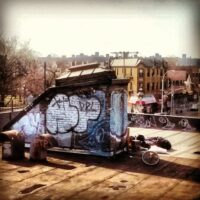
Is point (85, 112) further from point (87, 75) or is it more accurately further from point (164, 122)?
point (164, 122)

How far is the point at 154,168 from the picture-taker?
36.1 ft

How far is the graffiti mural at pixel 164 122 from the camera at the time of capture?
18094 mm

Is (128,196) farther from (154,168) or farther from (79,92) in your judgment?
(79,92)

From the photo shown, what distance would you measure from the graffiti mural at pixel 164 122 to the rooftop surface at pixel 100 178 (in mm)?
5242

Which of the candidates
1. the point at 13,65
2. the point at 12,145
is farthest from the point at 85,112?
the point at 13,65

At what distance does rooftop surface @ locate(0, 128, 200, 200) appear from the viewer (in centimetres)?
867

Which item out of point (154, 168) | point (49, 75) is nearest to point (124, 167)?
point (154, 168)

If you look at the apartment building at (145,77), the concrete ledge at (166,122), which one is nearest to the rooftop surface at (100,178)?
the concrete ledge at (166,122)

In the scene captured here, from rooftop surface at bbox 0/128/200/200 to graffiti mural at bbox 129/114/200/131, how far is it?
A: 206 inches

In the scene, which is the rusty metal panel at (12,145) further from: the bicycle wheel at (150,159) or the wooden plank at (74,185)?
the bicycle wheel at (150,159)

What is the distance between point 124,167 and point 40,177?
2.63 meters

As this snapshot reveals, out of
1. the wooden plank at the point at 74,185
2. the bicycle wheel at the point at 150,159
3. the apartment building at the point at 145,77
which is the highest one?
the apartment building at the point at 145,77

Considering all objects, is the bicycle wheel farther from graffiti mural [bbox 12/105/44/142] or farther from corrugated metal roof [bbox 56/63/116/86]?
graffiti mural [bbox 12/105/44/142]

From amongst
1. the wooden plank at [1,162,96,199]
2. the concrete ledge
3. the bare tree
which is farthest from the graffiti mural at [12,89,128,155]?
the concrete ledge
